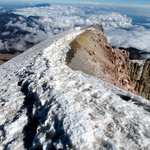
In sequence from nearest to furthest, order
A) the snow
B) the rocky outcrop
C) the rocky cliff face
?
the snow < the rocky cliff face < the rocky outcrop

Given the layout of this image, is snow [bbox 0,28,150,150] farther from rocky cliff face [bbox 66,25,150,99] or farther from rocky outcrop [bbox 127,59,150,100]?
rocky outcrop [bbox 127,59,150,100]

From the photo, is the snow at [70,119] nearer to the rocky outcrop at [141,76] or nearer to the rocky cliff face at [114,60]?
the rocky cliff face at [114,60]

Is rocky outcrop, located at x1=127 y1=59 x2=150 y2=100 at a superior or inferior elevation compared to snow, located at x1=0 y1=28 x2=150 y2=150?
inferior

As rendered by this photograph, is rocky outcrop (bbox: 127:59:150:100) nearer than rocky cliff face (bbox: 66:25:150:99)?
No

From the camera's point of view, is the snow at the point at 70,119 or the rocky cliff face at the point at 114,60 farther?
the rocky cliff face at the point at 114,60

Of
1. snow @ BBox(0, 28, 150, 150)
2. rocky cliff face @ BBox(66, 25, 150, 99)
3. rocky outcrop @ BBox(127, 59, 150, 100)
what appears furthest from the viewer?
rocky outcrop @ BBox(127, 59, 150, 100)

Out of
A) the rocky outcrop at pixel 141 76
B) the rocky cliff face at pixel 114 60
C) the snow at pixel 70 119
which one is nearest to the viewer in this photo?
the snow at pixel 70 119

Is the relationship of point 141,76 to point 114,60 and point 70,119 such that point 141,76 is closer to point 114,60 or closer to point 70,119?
point 114,60

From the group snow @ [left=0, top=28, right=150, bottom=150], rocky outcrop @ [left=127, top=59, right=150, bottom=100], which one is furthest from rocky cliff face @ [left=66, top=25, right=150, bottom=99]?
snow @ [left=0, top=28, right=150, bottom=150]

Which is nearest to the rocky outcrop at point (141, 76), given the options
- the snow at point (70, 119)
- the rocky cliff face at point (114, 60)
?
the rocky cliff face at point (114, 60)

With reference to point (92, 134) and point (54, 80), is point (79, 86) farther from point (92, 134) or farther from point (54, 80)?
point (92, 134)

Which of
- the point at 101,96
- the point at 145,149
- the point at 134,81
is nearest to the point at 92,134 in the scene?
the point at 145,149
